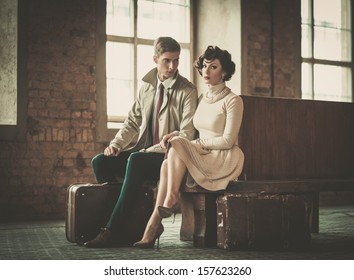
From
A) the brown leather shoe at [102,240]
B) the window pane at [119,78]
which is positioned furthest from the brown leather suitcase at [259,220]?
the window pane at [119,78]

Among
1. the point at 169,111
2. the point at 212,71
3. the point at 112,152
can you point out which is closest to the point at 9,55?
the point at 112,152

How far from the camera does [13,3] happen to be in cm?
621

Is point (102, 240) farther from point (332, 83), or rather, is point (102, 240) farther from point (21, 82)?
point (332, 83)

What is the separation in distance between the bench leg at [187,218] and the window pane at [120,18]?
320 cm

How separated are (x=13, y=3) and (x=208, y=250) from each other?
3.65 meters

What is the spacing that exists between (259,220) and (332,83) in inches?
199

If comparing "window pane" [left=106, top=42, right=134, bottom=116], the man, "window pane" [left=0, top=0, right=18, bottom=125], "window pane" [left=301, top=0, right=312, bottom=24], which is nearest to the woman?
the man

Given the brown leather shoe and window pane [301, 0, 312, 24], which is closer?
the brown leather shoe

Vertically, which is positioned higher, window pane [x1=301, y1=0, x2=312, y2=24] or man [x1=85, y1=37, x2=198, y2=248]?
window pane [x1=301, y1=0, x2=312, y2=24]

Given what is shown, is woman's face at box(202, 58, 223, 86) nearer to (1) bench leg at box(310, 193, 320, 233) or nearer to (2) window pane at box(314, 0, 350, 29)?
(1) bench leg at box(310, 193, 320, 233)

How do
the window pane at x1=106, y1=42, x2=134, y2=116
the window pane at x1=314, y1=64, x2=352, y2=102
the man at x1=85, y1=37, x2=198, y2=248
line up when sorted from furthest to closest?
the window pane at x1=314, y1=64, x2=352, y2=102
the window pane at x1=106, y1=42, x2=134, y2=116
the man at x1=85, y1=37, x2=198, y2=248

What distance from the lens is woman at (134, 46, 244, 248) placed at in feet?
12.6

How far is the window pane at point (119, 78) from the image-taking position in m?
7.00
